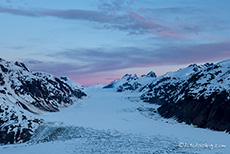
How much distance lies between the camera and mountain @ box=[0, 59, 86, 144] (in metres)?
44.8

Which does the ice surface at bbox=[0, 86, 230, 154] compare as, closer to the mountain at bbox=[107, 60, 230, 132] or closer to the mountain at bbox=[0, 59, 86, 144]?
the mountain at bbox=[0, 59, 86, 144]

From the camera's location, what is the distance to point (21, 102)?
70.3 m

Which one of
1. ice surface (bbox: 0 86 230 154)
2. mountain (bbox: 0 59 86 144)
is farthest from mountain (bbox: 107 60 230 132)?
mountain (bbox: 0 59 86 144)

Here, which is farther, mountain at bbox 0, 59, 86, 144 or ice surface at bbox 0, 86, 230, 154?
mountain at bbox 0, 59, 86, 144

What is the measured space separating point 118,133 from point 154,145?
11752mm

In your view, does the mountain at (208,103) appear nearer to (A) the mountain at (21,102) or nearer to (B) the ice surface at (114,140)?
(B) the ice surface at (114,140)

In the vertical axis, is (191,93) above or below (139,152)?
above

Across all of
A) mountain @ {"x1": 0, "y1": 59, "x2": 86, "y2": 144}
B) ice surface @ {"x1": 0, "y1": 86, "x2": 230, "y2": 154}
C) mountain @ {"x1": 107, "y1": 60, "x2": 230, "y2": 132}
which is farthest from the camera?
mountain @ {"x1": 107, "y1": 60, "x2": 230, "y2": 132}

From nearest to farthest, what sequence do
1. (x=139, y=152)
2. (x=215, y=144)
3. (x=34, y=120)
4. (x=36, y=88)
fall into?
(x=139, y=152) < (x=215, y=144) < (x=34, y=120) < (x=36, y=88)

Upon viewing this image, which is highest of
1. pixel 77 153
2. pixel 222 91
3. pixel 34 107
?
pixel 222 91

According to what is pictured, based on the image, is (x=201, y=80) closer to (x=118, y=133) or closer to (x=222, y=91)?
(x=222, y=91)

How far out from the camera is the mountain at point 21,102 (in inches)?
1763

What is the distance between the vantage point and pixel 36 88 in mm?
88625

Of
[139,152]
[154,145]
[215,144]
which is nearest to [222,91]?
[215,144]
